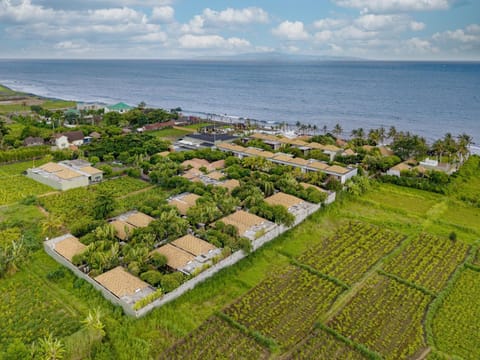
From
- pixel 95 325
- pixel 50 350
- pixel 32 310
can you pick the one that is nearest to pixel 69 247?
pixel 32 310

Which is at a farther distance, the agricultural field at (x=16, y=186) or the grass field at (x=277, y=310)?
the agricultural field at (x=16, y=186)

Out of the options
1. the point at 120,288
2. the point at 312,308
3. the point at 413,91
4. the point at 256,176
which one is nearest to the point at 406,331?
the point at 312,308

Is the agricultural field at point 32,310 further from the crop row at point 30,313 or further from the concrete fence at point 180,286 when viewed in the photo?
the concrete fence at point 180,286

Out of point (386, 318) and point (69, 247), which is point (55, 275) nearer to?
point (69, 247)

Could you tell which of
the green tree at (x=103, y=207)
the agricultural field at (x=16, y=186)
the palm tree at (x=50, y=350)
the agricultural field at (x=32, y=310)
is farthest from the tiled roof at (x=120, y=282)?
the agricultural field at (x=16, y=186)

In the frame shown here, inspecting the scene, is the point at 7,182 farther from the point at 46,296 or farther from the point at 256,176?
the point at 256,176

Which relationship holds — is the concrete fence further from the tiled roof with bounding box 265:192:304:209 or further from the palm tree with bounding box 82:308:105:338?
the tiled roof with bounding box 265:192:304:209
